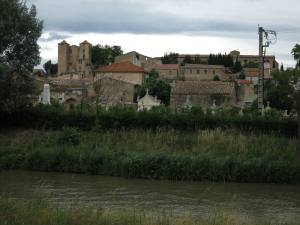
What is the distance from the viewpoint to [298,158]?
2892 cm

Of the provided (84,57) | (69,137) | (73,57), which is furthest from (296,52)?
(73,57)

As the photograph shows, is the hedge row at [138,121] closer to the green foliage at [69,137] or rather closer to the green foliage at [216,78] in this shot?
the green foliage at [69,137]

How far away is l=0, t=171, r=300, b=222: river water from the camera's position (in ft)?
60.3

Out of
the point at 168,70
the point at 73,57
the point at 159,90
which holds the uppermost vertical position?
the point at 73,57

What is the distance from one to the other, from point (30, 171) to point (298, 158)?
13583 millimetres

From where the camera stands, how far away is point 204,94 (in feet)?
243

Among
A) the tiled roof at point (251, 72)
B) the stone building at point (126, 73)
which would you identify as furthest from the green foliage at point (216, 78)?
the stone building at point (126, 73)

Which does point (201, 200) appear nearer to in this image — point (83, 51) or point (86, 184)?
point (86, 184)

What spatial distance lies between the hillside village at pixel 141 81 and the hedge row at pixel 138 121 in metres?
5.25

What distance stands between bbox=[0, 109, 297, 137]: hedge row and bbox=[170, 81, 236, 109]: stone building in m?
35.1

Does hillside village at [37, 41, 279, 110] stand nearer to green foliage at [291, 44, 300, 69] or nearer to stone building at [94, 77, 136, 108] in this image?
stone building at [94, 77, 136, 108]

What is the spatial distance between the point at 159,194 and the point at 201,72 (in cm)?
12276

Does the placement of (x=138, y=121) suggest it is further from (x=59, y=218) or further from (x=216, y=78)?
(x=216, y=78)

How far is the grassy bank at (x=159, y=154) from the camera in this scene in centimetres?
2794
